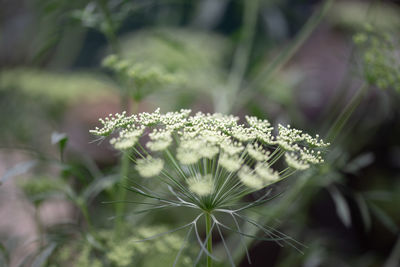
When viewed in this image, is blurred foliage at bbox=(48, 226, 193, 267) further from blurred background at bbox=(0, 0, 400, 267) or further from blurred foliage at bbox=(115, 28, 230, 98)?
blurred foliage at bbox=(115, 28, 230, 98)

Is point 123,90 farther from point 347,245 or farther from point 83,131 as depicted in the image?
point 347,245

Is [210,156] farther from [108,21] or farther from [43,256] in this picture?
[108,21]

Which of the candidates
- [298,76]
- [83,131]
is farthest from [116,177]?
[83,131]

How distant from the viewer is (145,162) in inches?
21.9

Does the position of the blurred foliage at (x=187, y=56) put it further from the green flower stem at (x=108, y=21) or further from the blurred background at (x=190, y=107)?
the green flower stem at (x=108, y=21)

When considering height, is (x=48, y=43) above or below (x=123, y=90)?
above

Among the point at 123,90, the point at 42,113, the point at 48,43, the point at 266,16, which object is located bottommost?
the point at 123,90

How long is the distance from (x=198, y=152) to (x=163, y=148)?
0.18 feet

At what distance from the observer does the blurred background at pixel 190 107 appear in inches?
34.3

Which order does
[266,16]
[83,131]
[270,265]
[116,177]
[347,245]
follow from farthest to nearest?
[83,131], [347,245], [270,265], [266,16], [116,177]

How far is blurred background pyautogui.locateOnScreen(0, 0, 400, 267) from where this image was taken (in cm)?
87

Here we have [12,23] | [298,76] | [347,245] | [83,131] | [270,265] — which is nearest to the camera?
[298,76]

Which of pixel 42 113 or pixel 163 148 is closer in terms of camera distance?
pixel 163 148


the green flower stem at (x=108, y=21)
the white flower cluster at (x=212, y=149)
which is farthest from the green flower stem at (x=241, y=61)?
the white flower cluster at (x=212, y=149)
